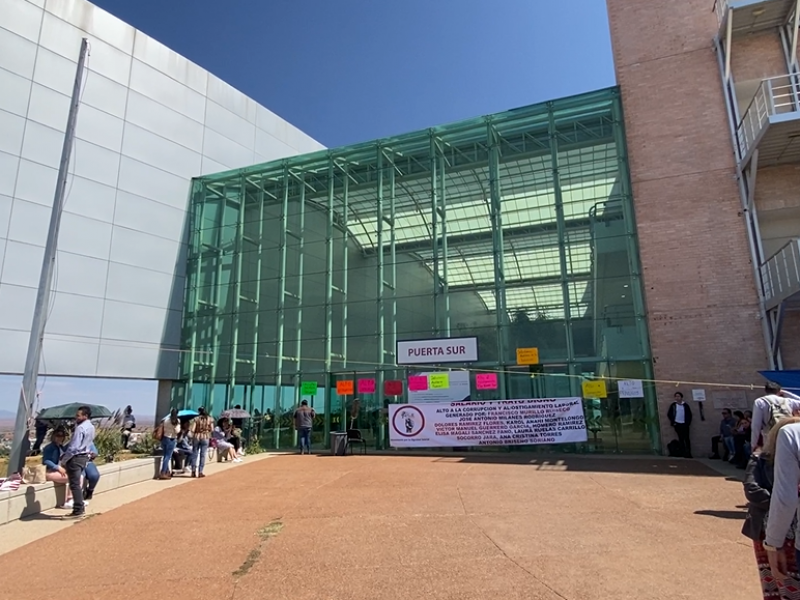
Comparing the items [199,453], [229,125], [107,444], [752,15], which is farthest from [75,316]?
[752,15]

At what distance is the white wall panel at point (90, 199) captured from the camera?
18.3 metres

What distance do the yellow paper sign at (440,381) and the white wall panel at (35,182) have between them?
13.8m

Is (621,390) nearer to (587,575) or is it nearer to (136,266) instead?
(587,575)

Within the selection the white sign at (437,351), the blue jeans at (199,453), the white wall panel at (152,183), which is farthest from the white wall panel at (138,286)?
the white sign at (437,351)

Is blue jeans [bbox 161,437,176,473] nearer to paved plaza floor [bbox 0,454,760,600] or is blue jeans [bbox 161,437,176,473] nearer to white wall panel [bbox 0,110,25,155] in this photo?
paved plaza floor [bbox 0,454,760,600]

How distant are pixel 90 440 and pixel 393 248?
11.9 meters

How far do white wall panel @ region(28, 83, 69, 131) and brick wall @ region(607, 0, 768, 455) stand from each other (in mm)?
18546

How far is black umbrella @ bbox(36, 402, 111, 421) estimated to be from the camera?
16.3 meters

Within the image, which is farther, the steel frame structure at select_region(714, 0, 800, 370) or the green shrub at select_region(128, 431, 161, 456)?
the green shrub at select_region(128, 431, 161, 456)

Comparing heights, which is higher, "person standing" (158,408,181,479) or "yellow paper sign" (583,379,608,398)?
"yellow paper sign" (583,379,608,398)

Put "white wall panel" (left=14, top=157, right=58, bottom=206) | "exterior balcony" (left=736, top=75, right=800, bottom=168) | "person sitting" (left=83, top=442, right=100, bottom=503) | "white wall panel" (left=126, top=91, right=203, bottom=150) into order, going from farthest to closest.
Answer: "white wall panel" (left=126, top=91, right=203, bottom=150), "white wall panel" (left=14, top=157, right=58, bottom=206), "exterior balcony" (left=736, top=75, right=800, bottom=168), "person sitting" (left=83, top=442, right=100, bottom=503)

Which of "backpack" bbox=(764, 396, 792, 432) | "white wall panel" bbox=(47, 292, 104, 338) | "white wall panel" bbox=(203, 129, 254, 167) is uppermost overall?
"white wall panel" bbox=(203, 129, 254, 167)

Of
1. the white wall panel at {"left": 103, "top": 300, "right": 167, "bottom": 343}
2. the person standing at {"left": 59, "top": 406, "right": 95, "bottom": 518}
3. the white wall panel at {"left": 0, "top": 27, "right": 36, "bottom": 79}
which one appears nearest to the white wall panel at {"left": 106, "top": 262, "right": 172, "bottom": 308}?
the white wall panel at {"left": 103, "top": 300, "right": 167, "bottom": 343}

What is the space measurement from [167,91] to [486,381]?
1747 cm
